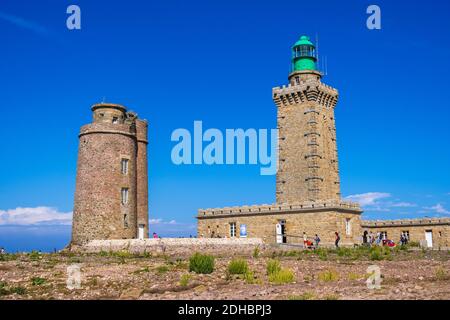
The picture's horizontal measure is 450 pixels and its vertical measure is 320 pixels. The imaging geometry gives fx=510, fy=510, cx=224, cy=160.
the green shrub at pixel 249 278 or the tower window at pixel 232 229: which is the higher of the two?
the tower window at pixel 232 229

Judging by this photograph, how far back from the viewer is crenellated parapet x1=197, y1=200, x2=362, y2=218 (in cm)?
3666

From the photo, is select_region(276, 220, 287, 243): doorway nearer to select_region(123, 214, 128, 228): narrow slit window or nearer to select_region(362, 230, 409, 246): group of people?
select_region(362, 230, 409, 246): group of people

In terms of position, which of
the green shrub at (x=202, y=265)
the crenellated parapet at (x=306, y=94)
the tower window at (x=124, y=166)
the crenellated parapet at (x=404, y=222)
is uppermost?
the crenellated parapet at (x=306, y=94)

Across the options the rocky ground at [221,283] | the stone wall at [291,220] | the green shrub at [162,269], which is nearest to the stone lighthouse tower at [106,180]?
the stone wall at [291,220]

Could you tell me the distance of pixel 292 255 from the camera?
27.8 meters

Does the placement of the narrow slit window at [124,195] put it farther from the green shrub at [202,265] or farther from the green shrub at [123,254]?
the green shrub at [202,265]

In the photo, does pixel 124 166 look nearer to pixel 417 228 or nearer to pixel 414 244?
pixel 414 244

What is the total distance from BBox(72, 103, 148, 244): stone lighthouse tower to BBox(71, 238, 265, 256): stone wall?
3.25 metres

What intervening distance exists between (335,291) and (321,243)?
75.2ft

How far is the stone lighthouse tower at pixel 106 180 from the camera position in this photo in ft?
119

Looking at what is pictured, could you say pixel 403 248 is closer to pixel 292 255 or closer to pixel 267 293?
pixel 292 255

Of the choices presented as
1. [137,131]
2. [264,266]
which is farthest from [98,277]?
[137,131]

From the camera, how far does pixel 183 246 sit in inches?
1222

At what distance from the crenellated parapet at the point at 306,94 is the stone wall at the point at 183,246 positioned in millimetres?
15058
